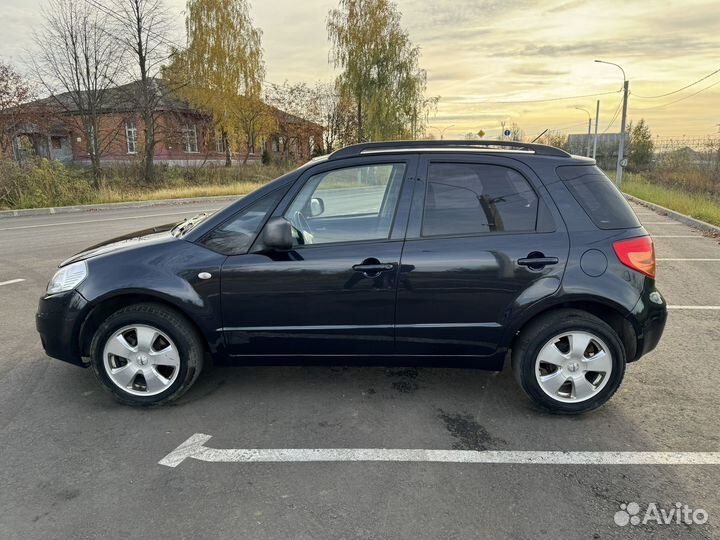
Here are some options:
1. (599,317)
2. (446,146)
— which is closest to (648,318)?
(599,317)

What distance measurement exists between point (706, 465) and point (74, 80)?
29240 millimetres

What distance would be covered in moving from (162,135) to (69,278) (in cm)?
3790

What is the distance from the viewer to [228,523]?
91.8 inches

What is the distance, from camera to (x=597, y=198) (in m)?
3.30

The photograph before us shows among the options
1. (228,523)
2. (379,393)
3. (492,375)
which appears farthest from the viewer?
(492,375)

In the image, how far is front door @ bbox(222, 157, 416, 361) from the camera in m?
3.23

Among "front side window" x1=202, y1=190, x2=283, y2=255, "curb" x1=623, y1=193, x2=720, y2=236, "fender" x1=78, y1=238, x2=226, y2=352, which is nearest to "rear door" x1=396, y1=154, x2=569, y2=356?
"front side window" x1=202, y1=190, x2=283, y2=255

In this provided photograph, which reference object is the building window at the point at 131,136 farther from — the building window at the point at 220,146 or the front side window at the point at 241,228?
the front side window at the point at 241,228

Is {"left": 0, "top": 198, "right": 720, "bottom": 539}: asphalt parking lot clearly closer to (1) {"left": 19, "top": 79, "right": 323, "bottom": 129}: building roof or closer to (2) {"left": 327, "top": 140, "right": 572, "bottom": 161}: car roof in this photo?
(2) {"left": 327, "top": 140, "right": 572, "bottom": 161}: car roof

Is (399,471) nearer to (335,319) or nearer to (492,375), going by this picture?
(335,319)

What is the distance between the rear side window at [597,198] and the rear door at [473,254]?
0.68ft

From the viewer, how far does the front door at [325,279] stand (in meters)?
3.23

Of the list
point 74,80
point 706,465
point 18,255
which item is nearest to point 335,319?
point 706,465

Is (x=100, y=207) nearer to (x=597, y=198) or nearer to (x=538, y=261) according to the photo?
(x=538, y=261)
